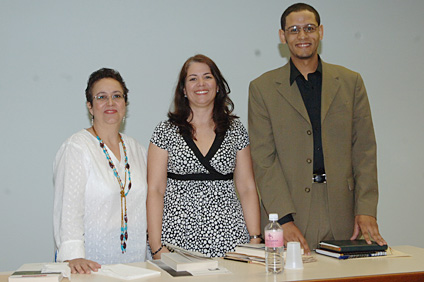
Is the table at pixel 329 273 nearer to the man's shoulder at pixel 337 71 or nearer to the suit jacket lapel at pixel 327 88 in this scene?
the suit jacket lapel at pixel 327 88

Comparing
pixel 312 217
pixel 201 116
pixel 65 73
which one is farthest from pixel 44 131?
pixel 312 217

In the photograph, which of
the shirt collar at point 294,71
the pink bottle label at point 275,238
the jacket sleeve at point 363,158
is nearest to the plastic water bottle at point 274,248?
the pink bottle label at point 275,238

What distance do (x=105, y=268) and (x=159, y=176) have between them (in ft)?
2.62

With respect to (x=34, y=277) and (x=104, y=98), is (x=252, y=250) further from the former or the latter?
(x=104, y=98)

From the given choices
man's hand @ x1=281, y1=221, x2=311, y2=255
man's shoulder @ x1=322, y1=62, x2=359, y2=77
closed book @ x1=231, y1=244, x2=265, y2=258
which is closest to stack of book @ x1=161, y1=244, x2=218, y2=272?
closed book @ x1=231, y1=244, x2=265, y2=258

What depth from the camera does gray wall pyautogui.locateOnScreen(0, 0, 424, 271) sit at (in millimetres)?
3537

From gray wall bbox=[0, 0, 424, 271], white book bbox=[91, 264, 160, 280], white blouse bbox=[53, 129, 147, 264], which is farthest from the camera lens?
gray wall bbox=[0, 0, 424, 271]

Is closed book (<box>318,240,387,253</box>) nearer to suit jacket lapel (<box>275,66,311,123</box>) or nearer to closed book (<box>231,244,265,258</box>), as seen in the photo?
closed book (<box>231,244,265,258</box>)

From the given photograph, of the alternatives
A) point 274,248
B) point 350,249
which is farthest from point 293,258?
point 350,249

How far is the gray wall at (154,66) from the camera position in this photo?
3537mm

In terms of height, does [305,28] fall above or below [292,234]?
above

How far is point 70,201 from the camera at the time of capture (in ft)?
8.72

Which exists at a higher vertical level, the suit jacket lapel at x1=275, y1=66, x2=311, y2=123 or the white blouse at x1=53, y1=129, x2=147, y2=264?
the suit jacket lapel at x1=275, y1=66, x2=311, y2=123

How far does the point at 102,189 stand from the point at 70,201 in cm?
21
